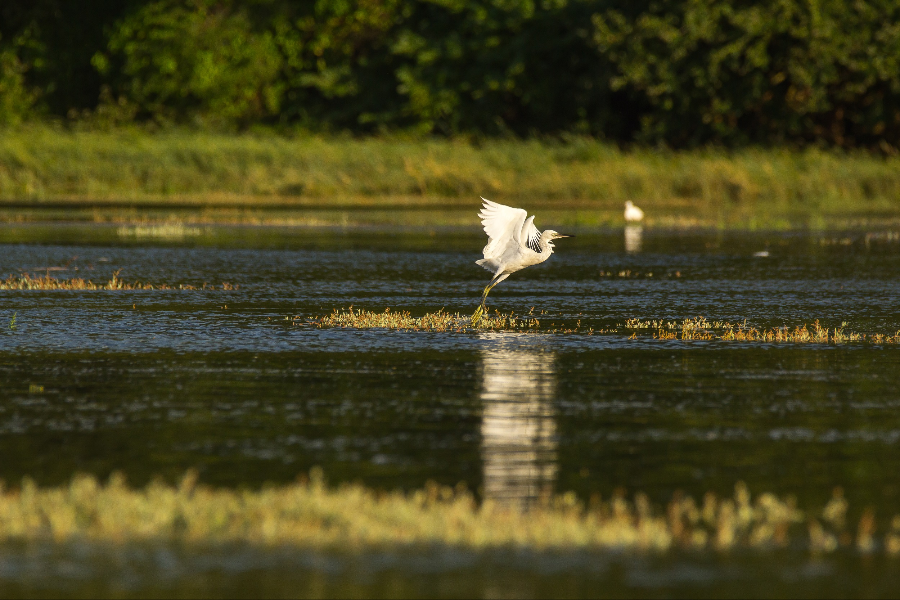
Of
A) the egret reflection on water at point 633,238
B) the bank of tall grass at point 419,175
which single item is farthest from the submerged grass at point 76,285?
the bank of tall grass at point 419,175

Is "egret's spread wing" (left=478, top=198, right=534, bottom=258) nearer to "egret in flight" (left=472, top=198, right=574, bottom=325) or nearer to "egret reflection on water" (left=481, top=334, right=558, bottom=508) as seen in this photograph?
"egret in flight" (left=472, top=198, right=574, bottom=325)

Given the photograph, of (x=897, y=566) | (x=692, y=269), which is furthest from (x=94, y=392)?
(x=692, y=269)

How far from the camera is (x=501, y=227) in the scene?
45.1 feet

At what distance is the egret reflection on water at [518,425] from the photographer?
7.43 meters

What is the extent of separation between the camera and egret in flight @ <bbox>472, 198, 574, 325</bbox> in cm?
1365

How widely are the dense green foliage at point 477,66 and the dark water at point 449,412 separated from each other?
80.5 ft

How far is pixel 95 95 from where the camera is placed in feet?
181

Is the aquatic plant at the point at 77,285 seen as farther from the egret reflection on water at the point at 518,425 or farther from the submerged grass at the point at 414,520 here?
the submerged grass at the point at 414,520

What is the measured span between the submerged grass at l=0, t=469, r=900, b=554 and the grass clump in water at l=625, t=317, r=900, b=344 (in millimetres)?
6059

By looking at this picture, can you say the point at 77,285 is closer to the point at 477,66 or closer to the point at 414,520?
Answer: the point at 414,520

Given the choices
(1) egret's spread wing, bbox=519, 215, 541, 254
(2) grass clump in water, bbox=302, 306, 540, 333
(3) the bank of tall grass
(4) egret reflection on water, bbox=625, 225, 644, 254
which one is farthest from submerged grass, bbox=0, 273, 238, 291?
(3) the bank of tall grass

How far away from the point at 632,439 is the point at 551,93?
39.5 meters

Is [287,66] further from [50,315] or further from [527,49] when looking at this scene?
[50,315]

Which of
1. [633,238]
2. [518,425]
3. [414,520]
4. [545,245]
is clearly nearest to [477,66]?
[633,238]
